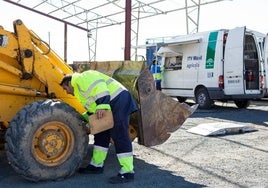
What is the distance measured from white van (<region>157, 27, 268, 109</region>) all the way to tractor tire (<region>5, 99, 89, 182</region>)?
8461 millimetres

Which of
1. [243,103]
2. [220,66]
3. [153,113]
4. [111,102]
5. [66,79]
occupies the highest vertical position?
[220,66]

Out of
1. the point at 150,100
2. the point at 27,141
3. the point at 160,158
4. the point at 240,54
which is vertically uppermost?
the point at 240,54

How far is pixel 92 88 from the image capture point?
5.24m

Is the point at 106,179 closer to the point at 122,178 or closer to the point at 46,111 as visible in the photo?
the point at 122,178

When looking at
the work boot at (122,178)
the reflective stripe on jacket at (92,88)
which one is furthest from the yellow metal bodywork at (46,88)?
the work boot at (122,178)

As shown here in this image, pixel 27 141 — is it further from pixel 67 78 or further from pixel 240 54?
pixel 240 54

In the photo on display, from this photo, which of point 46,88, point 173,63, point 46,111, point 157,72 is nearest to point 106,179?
point 46,111

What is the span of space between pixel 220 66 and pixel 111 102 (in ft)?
28.2

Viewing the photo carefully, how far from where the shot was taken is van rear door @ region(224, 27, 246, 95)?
41.9ft

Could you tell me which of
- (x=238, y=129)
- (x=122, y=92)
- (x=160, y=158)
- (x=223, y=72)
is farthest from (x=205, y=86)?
(x=122, y=92)

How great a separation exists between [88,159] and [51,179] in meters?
1.32

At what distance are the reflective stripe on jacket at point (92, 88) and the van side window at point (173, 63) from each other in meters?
10.2

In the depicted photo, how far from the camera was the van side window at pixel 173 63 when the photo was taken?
50.7ft

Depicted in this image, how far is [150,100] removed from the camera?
20.0 feet
